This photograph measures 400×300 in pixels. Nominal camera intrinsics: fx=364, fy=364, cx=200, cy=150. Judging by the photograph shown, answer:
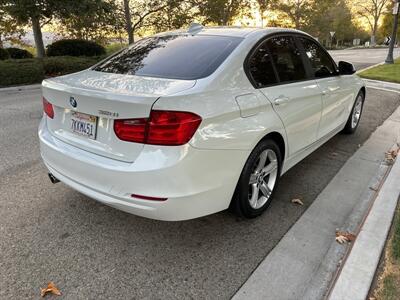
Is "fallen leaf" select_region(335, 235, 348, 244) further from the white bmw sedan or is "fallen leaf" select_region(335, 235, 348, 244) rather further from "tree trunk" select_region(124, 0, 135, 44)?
"tree trunk" select_region(124, 0, 135, 44)

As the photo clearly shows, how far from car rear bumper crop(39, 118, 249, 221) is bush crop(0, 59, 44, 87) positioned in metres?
9.76

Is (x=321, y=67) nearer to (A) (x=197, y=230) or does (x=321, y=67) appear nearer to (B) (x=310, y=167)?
(B) (x=310, y=167)

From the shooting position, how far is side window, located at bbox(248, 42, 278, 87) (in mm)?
3053

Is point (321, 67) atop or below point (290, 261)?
atop

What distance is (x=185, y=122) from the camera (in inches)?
93.1

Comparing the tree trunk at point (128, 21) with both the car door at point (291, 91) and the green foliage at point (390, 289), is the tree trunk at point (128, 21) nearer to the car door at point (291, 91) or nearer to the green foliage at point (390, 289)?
the car door at point (291, 91)

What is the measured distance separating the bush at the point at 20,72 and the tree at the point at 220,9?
836 centimetres

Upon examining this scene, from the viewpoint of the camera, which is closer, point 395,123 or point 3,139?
point 3,139

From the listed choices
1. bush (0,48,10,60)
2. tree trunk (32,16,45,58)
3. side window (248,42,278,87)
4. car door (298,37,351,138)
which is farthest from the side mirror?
tree trunk (32,16,45,58)

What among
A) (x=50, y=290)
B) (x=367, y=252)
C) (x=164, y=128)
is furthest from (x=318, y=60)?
(x=50, y=290)

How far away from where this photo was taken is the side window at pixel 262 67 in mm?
3053

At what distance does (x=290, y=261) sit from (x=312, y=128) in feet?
5.66

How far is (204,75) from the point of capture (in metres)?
2.75

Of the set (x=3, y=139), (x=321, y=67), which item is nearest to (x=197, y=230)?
(x=321, y=67)
